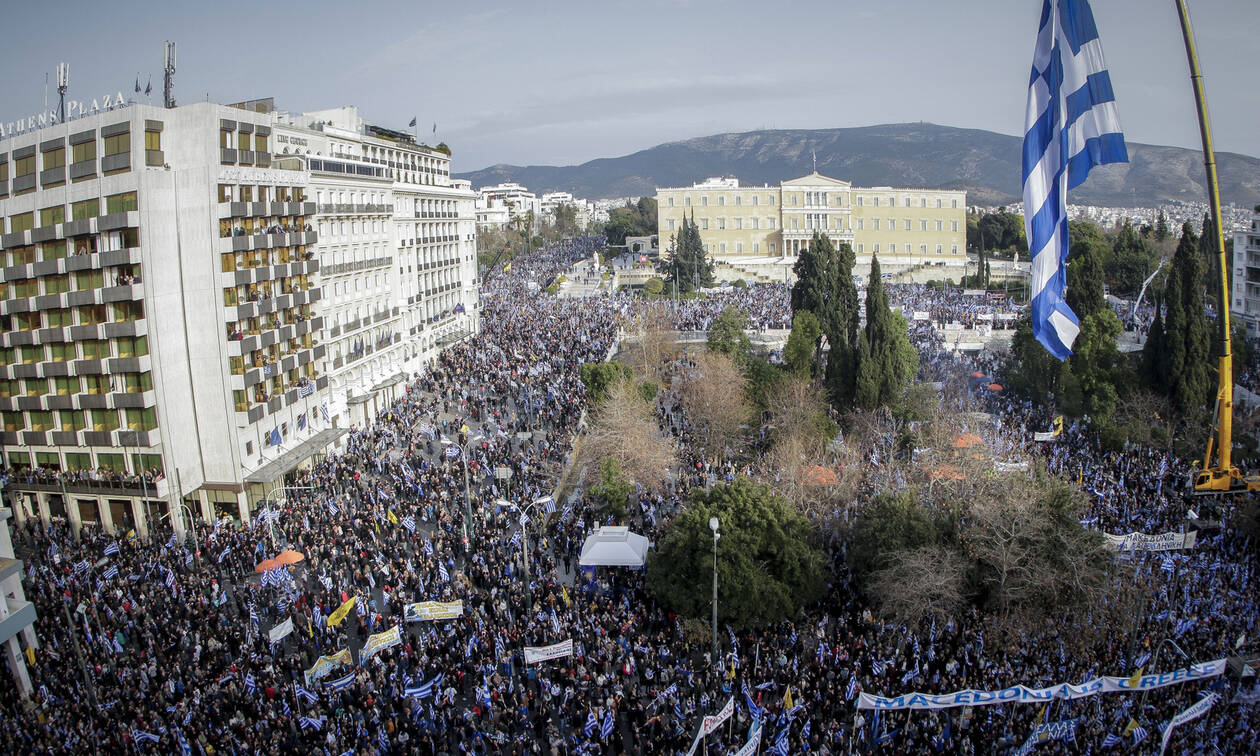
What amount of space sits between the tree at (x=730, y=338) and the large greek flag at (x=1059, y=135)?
100ft

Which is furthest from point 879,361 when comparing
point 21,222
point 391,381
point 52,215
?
point 21,222

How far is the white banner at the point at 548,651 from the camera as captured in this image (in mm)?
17844

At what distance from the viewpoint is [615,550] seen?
22.8 m

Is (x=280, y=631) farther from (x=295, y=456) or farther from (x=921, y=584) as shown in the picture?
(x=921, y=584)

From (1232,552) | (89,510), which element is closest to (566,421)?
(89,510)

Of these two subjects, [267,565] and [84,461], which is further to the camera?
[84,461]

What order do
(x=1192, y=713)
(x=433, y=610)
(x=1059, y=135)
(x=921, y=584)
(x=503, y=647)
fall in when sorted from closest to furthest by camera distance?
(x=1059, y=135), (x=1192, y=713), (x=503, y=647), (x=921, y=584), (x=433, y=610)

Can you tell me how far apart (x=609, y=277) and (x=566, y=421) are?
1864 inches

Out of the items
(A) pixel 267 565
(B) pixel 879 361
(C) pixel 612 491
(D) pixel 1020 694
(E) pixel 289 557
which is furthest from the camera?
(B) pixel 879 361

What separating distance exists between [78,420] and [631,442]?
19560 mm

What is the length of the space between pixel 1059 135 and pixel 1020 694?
1004 centimetres

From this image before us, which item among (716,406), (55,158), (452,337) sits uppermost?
(55,158)

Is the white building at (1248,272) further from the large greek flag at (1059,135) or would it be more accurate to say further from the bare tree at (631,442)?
the large greek flag at (1059,135)

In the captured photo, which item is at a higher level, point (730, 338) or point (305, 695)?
point (730, 338)
